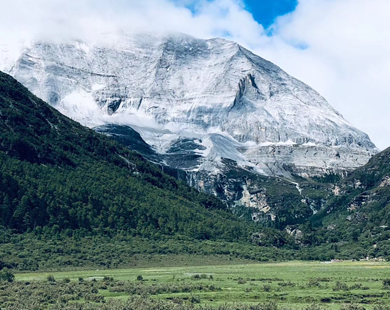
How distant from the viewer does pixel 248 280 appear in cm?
13575

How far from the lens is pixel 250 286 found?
408 ft

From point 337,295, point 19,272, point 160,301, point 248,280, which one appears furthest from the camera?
point 19,272

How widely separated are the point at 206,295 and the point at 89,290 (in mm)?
18026

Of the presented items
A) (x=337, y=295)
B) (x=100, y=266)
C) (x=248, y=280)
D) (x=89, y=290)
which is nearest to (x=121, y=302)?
(x=89, y=290)

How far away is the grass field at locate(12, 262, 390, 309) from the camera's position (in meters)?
107

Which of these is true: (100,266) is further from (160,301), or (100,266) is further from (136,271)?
(160,301)

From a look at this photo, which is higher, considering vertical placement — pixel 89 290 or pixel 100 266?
pixel 100 266

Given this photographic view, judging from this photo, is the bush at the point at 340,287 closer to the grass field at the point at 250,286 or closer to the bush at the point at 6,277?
the grass field at the point at 250,286

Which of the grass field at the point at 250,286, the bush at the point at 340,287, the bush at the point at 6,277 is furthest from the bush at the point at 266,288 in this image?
the bush at the point at 6,277

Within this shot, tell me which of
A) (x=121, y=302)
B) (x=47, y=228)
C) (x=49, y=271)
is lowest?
(x=121, y=302)

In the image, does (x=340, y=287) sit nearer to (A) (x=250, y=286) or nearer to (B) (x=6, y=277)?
(A) (x=250, y=286)

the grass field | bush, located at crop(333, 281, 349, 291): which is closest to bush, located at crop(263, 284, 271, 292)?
the grass field

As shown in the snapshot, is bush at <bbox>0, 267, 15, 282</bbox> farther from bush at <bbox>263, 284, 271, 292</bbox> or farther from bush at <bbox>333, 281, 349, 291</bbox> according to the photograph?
bush at <bbox>333, 281, 349, 291</bbox>

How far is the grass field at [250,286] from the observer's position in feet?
351
